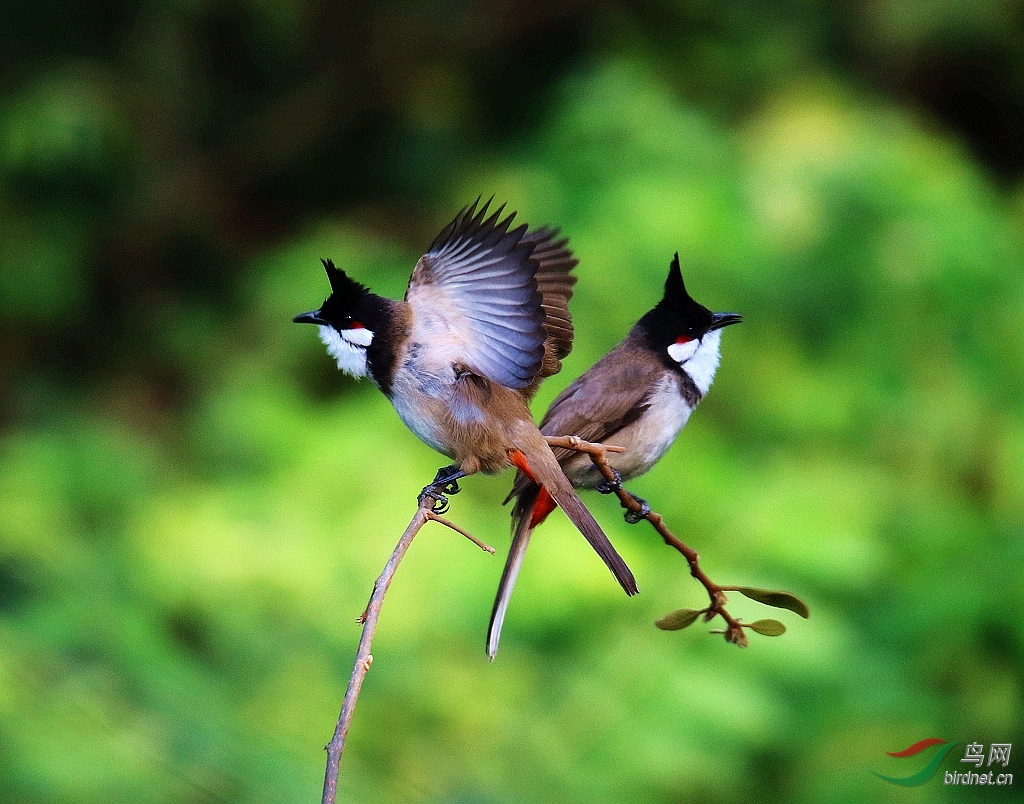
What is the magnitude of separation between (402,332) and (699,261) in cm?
258

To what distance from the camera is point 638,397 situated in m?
2.32

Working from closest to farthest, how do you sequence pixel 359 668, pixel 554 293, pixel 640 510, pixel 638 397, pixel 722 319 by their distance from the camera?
pixel 359 668 → pixel 554 293 → pixel 640 510 → pixel 722 319 → pixel 638 397

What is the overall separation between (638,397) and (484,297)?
3.39 ft

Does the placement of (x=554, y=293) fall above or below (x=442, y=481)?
above

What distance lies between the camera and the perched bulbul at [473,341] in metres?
1.26

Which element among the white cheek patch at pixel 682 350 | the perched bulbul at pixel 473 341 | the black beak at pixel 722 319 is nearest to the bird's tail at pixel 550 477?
the perched bulbul at pixel 473 341

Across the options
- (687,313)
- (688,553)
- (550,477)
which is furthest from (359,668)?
(687,313)

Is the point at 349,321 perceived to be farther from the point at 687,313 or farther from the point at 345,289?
the point at 687,313

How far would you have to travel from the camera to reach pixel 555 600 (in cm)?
299

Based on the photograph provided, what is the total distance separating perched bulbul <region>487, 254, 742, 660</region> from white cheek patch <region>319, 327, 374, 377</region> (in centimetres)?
68

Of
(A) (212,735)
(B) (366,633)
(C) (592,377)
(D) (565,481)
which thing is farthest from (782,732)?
(B) (366,633)

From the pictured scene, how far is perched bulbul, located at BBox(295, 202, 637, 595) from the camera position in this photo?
1.26m

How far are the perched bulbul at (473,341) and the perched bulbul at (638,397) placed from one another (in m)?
0.50

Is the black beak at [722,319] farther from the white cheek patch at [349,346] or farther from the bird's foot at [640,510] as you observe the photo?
the white cheek patch at [349,346]
